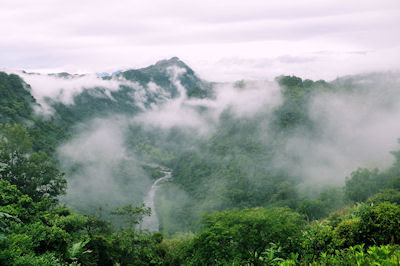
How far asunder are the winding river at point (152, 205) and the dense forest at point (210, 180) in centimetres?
216

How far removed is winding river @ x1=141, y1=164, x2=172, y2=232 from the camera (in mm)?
79506

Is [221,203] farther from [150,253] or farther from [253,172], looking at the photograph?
[150,253]

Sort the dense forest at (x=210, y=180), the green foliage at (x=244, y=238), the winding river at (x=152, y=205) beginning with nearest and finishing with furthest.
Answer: the dense forest at (x=210, y=180) → the green foliage at (x=244, y=238) → the winding river at (x=152, y=205)

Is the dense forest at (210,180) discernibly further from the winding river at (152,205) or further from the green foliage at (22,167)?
the winding river at (152,205)

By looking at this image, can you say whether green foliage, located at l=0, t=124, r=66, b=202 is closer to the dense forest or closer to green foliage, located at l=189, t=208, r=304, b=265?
the dense forest

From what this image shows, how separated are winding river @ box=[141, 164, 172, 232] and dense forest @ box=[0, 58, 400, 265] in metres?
2.16

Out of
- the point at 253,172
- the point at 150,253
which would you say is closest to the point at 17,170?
the point at 150,253

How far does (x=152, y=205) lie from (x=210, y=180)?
23950mm

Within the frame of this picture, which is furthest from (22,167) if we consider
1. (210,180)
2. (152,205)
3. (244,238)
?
(210,180)

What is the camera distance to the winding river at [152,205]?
261 ft

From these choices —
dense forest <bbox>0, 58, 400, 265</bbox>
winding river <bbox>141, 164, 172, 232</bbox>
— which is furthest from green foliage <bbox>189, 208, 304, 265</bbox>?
winding river <bbox>141, 164, 172, 232</bbox>

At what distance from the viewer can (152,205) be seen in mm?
94938

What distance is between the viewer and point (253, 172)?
96812mm

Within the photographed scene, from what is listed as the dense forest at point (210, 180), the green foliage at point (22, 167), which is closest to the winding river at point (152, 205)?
the dense forest at point (210, 180)
